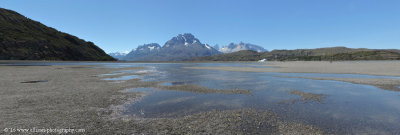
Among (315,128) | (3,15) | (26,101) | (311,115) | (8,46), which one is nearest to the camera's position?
(315,128)

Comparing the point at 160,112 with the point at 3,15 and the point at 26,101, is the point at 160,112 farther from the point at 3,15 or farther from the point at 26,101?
the point at 3,15

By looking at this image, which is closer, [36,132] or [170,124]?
[36,132]

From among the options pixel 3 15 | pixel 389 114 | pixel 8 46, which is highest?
pixel 3 15

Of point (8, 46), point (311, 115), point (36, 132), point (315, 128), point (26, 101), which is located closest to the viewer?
point (36, 132)

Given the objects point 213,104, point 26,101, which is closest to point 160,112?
point 213,104

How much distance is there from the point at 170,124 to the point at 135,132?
1.70 metres

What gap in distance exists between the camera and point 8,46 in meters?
133

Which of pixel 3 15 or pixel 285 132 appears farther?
pixel 3 15

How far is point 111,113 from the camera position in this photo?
1008cm

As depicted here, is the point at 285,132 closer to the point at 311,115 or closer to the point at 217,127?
the point at 217,127

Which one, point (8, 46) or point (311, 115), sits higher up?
point (8, 46)

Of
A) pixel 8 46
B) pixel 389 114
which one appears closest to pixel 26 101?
pixel 389 114

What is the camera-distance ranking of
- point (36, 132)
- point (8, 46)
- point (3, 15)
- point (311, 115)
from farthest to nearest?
point (3, 15)
point (8, 46)
point (311, 115)
point (36, 132)

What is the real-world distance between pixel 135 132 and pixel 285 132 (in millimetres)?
6707
